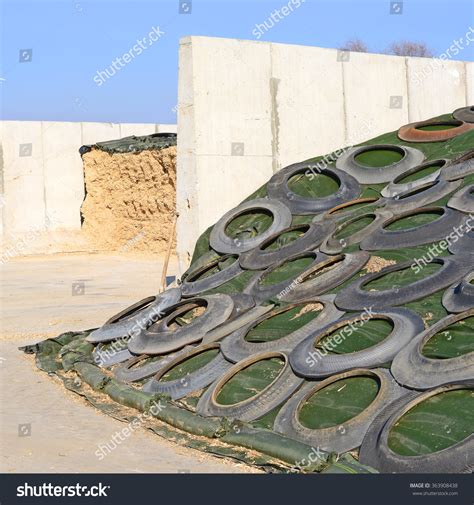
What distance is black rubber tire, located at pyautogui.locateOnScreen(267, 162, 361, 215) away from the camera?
35.1ft

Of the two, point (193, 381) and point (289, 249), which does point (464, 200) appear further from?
point (193, 381)

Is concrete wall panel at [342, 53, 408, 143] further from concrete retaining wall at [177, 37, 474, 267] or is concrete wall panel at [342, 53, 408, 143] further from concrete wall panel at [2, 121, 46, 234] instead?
concrete wall panel at [2, 121, 46, 234]

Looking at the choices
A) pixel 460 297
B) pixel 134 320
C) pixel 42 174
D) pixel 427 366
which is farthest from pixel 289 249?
pixel 42 174

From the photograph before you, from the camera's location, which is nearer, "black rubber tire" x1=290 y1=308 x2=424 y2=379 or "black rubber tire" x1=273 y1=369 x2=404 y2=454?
"black rubber tire" x1=273 y1=369 x2=404 y2=454

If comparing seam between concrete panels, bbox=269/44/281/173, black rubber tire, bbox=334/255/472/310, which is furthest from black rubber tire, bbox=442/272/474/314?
seam between concrete panels, bbox=269/44/281/173

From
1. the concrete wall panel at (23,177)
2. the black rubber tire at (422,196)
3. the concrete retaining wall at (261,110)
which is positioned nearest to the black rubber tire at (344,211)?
the black rubber tire at (422,196)

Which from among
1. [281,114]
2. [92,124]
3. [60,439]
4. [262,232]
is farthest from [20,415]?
[92,124]

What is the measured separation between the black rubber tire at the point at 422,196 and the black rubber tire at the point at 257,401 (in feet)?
9.85

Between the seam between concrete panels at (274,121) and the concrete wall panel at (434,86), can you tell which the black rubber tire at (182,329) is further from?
the concrete wall panel at (434,86)

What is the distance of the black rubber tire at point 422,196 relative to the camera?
938 cm

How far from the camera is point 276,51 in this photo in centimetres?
1447

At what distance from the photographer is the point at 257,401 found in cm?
681

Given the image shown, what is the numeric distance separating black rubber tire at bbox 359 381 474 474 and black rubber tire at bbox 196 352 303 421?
1.03m
